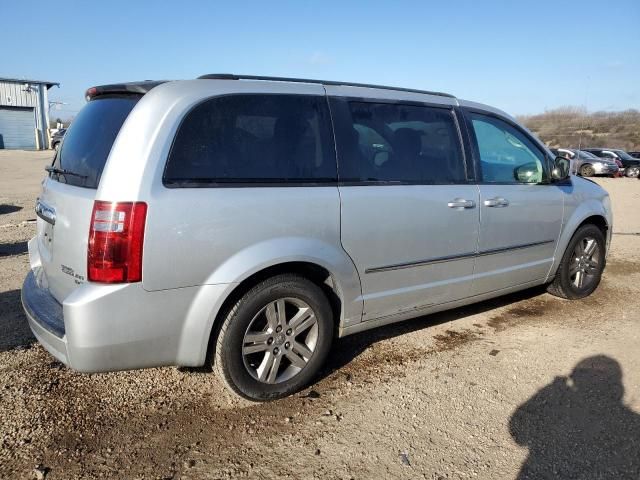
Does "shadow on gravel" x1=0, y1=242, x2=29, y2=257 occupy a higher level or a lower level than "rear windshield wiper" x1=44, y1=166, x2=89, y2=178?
lower

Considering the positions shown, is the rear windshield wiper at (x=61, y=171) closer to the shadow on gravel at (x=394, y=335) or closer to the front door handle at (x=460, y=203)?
the shadow on gravel at (x=394, y=335)

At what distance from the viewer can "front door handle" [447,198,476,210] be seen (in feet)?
11.8

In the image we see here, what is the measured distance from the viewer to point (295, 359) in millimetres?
3113

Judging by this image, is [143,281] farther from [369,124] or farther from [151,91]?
[369,124]

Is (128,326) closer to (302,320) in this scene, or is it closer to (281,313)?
(281,313)

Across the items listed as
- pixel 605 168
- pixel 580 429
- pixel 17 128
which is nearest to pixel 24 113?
pixel 17 128

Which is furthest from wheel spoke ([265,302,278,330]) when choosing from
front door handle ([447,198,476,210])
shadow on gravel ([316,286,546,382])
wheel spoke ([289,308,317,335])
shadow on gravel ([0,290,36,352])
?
shadow on gravel ([0,290,36,352])

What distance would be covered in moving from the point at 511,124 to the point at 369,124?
158 centimetres

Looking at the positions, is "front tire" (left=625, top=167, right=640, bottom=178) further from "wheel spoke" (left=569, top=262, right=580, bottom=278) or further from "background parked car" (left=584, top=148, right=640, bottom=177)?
"wheel spoke" (left=569, top=262, right=580, bottom=278)

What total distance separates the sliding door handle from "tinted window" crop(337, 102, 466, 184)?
0.27 metres

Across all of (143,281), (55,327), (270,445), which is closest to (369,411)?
(270,445)

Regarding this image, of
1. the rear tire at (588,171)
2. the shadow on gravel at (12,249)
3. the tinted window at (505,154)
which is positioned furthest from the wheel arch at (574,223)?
the rear tire at (588,171)

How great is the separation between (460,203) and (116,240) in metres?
2.32

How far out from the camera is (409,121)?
143 inches
